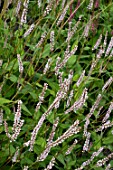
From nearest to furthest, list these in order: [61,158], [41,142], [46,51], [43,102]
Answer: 1. [41,142]
2. [61,158]
3. [43,102]
4. [46,51]

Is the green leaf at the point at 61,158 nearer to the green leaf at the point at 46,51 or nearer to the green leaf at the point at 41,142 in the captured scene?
the green leaf at the point at 41,142

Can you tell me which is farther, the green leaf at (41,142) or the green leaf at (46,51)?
the green leaf at (46,51)

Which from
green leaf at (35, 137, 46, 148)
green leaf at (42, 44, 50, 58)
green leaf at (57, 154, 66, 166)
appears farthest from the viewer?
green leaf at (42, 44, 50, 58)

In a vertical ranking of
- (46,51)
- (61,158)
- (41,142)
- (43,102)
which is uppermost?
(46,51)

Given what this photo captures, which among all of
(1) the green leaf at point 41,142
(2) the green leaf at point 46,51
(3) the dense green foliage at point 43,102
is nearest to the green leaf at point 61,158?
(3) the dense green foliage at point 43,102

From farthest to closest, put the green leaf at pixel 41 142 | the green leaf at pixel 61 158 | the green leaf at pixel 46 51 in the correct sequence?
the green leaf at pixel 46 51, the green leaf at pixel 61 158, the green leaf at pixel 41 142

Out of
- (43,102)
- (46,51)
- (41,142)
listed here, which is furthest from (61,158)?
(46,51)

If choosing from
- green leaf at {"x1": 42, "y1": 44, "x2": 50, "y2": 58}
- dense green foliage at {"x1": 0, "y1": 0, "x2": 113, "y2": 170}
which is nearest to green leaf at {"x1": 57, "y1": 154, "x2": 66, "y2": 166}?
dense green foliage at {"x1": 0, "y1": 0, "x2": 113, "y2": 170}

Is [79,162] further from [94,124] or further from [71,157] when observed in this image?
[94,124]

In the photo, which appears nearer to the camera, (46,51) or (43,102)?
(43,102)

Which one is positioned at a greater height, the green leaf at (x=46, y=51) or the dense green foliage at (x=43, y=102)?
the green leaf at (x=46, y=51)

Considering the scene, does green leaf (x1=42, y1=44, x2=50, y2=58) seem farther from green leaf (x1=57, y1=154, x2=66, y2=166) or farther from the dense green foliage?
green leaf (x1=57, y1=154, x2=66, y2=166)

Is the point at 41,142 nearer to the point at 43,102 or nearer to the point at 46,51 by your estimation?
the point at 43,102
